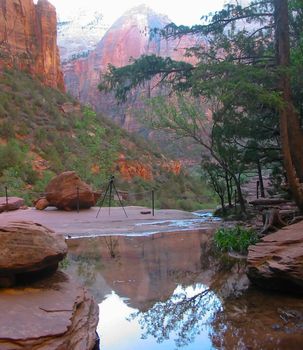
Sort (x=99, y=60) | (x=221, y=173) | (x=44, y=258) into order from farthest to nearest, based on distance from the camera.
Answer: (x=99, y=60) < (x=221, y=173) < (x=44, y=258)

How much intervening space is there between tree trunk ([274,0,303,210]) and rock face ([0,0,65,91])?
38291 millimetres

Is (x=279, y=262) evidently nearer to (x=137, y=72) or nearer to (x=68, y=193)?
(x=137, y=72)

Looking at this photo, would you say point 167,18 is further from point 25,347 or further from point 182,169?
point 25,347

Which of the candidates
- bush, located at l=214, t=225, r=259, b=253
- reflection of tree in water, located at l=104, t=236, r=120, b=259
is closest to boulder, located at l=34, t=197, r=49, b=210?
reflection of tree in water, located at l=104, t=236, r=120, b=259

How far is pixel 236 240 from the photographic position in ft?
33.9

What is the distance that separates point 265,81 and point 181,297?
438 cm

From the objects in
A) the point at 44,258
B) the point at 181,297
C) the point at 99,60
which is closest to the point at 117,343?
the point at 44,258

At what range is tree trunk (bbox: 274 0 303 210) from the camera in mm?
9133

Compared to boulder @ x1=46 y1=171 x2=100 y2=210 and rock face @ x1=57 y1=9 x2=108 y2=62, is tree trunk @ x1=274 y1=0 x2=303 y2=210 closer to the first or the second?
boulder @ x1=46 y1=171 x2=100 y2=210

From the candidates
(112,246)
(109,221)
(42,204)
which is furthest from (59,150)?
(112,246)

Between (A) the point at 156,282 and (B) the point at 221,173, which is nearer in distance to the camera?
(A) the point at 156,282

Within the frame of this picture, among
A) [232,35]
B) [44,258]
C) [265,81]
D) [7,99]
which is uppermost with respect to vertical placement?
[7,99]

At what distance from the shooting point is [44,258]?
5.73 metres

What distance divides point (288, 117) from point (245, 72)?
8.08 feet
